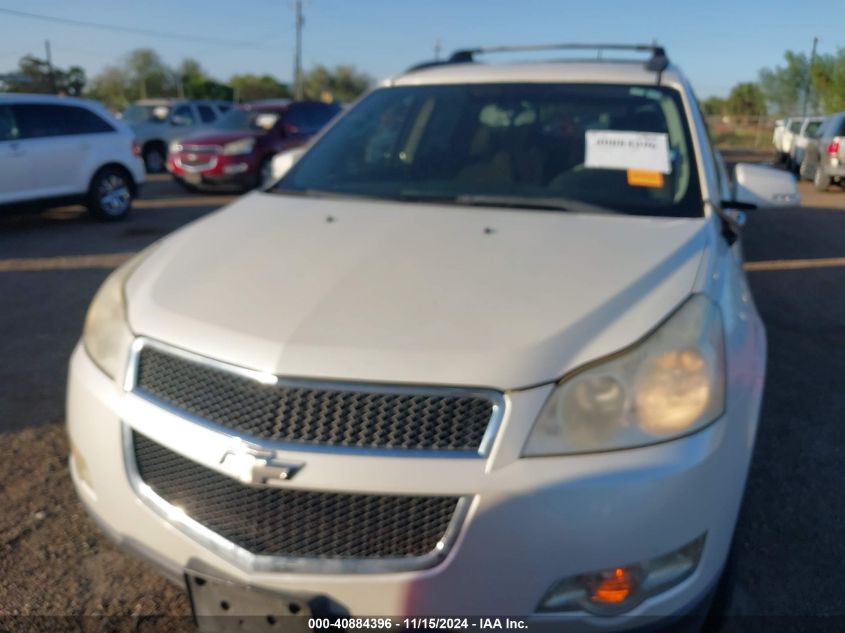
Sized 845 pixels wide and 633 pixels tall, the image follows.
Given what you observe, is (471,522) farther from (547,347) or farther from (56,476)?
(56,476)

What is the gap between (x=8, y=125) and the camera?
9562 millimetres

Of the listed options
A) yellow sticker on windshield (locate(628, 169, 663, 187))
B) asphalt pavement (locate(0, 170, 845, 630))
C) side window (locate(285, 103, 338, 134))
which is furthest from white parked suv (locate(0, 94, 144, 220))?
yellow sticker on windshield (locate(628, 169, 663, 187))

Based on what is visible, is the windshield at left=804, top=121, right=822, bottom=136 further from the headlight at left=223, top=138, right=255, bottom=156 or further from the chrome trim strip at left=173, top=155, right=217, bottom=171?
the chrome trim strip at left=173, top=155, right=217, bottom=171

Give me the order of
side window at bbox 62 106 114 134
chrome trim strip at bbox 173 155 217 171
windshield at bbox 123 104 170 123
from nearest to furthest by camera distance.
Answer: side window at bbox 62 106 114 134 → chrome trim strip at bbox 173 155 217 171 → windshield at bbox 123 104 170 123

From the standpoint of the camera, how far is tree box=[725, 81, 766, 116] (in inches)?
2248

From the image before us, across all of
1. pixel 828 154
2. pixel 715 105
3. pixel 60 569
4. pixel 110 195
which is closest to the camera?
pixel 60 569

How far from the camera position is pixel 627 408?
74.7 inches

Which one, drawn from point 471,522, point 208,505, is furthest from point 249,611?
point 471,522

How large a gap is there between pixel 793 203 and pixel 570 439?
2479 millimetres

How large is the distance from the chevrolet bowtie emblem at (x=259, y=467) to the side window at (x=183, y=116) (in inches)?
687

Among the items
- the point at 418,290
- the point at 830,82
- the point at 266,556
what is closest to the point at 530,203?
the point at 418,290

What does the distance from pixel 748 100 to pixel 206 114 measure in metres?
50.6

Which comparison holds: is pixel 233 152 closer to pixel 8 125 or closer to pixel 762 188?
pixel 8 125

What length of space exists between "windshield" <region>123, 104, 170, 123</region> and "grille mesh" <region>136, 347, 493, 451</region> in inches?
684
